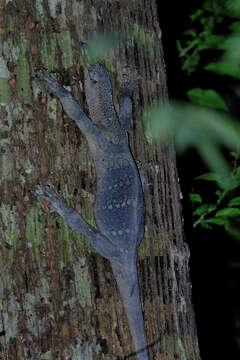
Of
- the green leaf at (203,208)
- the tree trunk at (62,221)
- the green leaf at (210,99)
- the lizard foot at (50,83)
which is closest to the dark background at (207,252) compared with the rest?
the green leaf at (203,208)

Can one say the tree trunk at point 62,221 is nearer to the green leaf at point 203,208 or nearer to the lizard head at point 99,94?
the lizard head at point 99,94

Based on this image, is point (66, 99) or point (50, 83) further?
point (66, 99)

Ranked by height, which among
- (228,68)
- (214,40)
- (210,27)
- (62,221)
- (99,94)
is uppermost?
(210,27)

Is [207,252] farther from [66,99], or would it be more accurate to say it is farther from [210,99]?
[66,99]

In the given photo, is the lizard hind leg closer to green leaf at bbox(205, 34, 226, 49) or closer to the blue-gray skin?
the blue-gray skin

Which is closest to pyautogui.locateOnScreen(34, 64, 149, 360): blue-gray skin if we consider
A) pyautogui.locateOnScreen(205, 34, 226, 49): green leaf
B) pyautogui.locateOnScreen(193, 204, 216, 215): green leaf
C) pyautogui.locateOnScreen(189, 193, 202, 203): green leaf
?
pyautogui.locateOnScreen(189, 193, 202, 203): green leaf

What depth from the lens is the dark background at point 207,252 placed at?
536 cm

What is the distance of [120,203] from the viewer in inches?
127

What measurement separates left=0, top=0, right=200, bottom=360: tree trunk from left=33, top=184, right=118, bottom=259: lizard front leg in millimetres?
49

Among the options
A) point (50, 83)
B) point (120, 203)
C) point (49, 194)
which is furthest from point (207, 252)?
point (50, 83)

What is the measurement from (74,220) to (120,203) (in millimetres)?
649

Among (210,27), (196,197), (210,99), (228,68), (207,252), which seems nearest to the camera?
(228,68)

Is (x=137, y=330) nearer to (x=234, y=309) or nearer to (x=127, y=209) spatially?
(x=127, y=209)

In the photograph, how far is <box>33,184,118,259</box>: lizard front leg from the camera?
8.41ft
